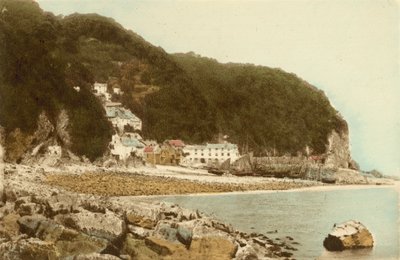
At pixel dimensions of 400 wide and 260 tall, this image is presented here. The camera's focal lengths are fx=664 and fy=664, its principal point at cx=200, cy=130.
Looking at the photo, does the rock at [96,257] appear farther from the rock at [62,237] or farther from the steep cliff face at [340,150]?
the steep cliff face at [340,150]

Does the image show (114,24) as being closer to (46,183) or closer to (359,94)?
(46,183)

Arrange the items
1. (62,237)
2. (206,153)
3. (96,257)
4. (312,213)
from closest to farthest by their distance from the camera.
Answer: (96,257), (62,237), (312,213), (206,153)

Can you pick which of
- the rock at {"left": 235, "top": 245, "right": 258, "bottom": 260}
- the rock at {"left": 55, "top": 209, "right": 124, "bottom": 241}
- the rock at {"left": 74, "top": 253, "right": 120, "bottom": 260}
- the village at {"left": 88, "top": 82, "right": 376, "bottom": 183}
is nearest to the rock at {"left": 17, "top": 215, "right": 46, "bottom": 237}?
the rock at {"left": 55, "top": 209, "right": 124, "bottom": 241}

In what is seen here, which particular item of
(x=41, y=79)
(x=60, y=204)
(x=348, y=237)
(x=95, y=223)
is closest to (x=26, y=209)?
(x=60, y=204)

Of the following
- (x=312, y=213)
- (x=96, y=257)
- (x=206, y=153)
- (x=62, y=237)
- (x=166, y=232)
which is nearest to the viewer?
(x=96, y=257)

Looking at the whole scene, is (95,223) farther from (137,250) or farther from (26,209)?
(26,209)

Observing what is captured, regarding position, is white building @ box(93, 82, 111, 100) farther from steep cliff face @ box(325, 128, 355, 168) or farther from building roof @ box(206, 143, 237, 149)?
steep cliff face @ box(325, 128, 355, 168)

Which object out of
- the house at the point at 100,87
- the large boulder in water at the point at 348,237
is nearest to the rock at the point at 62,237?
the house at the point at 100,87
